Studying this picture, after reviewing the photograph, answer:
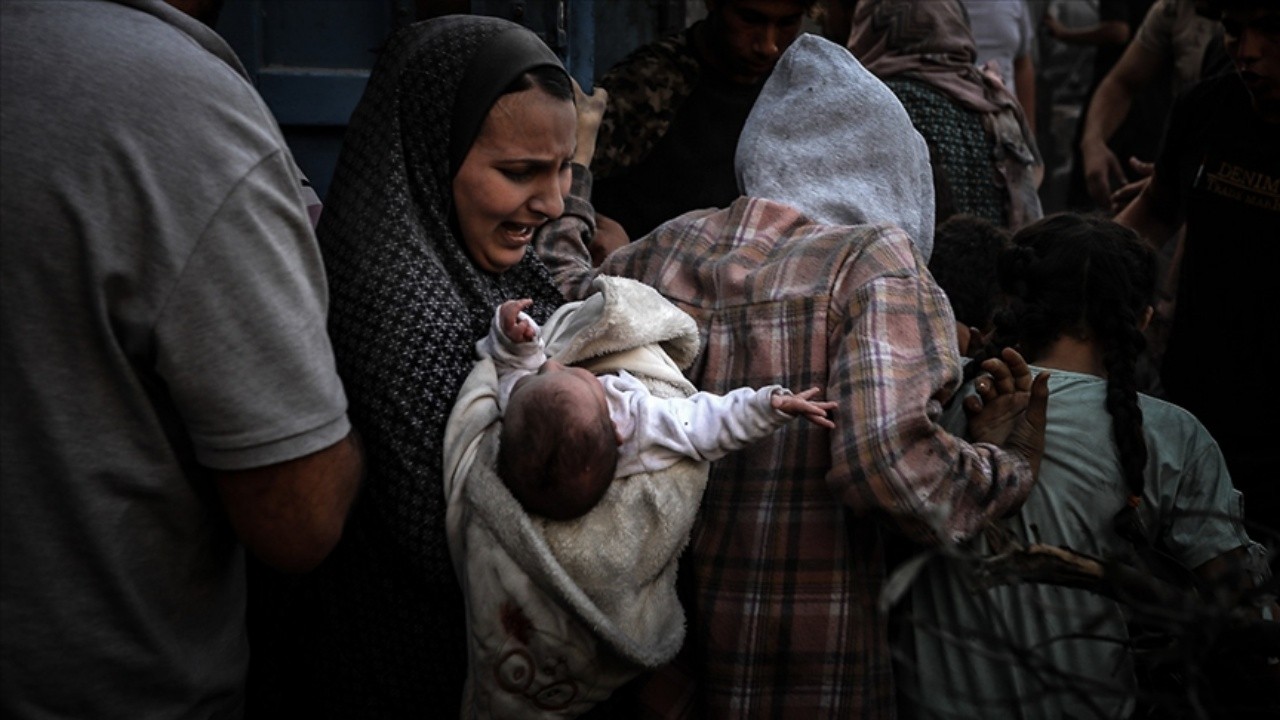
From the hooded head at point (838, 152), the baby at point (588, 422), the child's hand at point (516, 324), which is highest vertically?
the hooded head at point (838, 152)

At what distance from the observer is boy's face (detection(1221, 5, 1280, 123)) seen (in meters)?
2.86

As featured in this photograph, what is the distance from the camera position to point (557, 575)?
1894 mm

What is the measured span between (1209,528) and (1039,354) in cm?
51

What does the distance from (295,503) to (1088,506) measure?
154 centimetres

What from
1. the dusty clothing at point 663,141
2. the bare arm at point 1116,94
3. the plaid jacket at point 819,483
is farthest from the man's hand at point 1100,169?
the plaid jacket at point 819,483

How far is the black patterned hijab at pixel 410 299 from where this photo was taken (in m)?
2.03

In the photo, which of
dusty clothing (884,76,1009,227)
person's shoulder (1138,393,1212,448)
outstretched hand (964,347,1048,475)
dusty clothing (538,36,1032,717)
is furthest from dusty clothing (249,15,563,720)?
dusty clothing (884,76,1009,227)

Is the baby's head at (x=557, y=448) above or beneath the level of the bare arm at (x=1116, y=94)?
above

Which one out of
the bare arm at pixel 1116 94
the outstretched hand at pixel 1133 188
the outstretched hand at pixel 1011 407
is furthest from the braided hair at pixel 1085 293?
the bare arm at pixel 1116 94

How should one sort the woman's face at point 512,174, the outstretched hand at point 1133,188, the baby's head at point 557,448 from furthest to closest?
the outstretched hand at point 1133,188, the woman's face at point 512,174, the baby's head at point 557,448

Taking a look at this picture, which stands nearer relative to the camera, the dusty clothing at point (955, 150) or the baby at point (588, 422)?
the baby at point (588, 422)

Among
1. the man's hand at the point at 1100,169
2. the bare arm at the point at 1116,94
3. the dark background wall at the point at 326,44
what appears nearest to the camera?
the dark background wall at the point at 326,44

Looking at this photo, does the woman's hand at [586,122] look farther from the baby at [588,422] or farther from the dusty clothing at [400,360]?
the baby at [588,422]

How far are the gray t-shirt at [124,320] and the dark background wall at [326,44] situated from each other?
2.12 m
